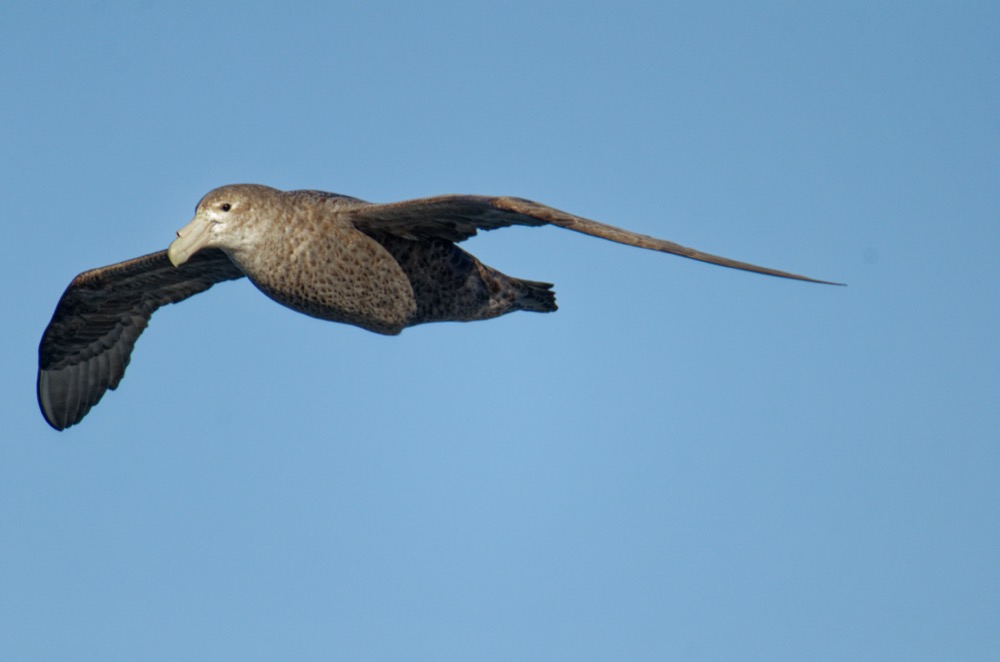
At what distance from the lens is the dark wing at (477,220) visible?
359 inches

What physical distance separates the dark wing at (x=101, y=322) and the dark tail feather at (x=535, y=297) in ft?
8.70

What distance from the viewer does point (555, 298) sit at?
41.0ft

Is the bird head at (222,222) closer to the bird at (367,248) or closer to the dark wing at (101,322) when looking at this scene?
the bird at (367,248)

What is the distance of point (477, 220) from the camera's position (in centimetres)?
1052

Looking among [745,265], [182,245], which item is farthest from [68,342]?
[745,265]

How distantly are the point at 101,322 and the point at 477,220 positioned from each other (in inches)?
189

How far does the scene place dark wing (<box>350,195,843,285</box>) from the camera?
29.9 feet

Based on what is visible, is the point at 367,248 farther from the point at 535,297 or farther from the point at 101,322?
the point at 101,322

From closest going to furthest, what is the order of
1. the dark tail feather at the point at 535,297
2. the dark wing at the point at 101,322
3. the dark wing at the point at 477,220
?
the dark wing at the point at 477,220 < the dark tail feather at the point at 535,297 < the dark wing at the point at 101,322

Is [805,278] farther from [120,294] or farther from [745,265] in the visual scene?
[120,294]

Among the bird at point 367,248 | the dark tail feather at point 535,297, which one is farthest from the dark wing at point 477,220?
the dark tail feather at point 535,297

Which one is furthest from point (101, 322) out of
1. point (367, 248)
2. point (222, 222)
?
point (367, 248)

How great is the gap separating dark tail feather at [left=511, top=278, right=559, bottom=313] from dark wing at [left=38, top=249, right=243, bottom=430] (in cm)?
265

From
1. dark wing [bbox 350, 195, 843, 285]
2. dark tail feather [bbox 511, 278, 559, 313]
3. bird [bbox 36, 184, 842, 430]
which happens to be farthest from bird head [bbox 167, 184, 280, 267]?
dark tail feather [bbox 511, 278, 559, 313]
